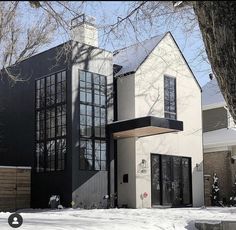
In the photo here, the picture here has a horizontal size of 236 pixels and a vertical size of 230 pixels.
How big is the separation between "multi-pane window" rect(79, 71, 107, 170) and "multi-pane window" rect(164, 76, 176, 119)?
3.49 m

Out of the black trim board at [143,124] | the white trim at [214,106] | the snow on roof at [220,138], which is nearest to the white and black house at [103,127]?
the black trim board at [143,124]

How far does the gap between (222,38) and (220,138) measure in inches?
859

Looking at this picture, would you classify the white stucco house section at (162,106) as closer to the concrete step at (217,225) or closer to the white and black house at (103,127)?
the white and black house at (103,127)

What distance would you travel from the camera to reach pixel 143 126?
18.1m

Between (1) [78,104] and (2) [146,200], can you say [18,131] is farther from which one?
(2) [146,200]

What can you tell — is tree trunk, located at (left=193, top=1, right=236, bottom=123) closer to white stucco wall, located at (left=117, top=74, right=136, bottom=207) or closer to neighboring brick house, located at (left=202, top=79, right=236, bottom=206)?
white stucco wall, located at (left=117, top=74, right=136, bottom=207)

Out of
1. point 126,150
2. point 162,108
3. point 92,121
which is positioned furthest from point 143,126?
point 162,108

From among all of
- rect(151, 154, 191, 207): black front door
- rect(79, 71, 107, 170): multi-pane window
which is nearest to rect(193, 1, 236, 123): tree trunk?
rect(79, 71, 107, 170): multi-pane window

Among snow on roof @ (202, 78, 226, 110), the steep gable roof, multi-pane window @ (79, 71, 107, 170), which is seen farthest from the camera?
snow on roof @ (202, 78, 226, 110)

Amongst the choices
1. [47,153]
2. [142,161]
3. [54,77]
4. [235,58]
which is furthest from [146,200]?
[235,58]

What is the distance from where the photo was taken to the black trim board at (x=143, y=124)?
59.0 ft

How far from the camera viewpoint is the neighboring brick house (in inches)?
960

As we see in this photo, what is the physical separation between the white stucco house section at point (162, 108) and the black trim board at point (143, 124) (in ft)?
3.73

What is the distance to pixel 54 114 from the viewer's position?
1939 cm
